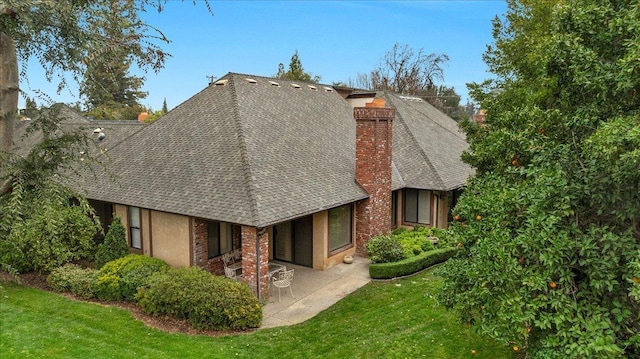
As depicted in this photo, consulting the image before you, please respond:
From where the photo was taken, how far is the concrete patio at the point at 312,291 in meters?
12.4

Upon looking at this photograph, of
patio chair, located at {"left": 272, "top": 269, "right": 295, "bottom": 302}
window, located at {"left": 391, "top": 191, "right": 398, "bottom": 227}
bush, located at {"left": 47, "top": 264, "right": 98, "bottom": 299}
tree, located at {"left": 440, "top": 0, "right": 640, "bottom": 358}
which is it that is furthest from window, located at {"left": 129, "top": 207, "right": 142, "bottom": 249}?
tree, located at {"left": 440, "top": 0, "right": 640, "bottom": 358}

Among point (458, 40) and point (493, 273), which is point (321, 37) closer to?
point (458, 40)

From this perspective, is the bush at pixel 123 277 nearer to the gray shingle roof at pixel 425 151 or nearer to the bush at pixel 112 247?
the bush at pixel 112 247

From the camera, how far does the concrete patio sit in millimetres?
12448

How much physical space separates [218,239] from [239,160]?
2.85 m

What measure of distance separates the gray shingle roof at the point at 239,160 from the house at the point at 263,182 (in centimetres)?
5

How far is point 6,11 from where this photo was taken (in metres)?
6.50

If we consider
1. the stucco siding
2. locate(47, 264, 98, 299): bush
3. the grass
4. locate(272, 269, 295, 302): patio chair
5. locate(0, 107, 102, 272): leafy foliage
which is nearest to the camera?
locate(0, 107, 102, 272): leafy foliage

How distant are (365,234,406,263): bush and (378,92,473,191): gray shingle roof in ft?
12.5

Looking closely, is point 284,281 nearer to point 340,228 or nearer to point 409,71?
point 340,228

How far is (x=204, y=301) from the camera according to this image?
11531 mm

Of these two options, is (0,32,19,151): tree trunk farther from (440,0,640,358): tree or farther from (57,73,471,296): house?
(440,0,640,358): tree

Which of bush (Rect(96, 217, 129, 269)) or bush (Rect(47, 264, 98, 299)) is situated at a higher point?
bush (Rect(96, 217, 129, 269))

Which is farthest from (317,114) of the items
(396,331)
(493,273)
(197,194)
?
(493,273)
